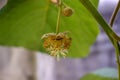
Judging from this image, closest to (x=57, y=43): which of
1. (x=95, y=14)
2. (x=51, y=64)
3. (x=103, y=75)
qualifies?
(x=95, y=14)

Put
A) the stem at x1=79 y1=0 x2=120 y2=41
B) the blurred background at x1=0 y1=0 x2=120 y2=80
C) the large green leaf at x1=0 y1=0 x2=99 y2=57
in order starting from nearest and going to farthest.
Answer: the stem at x1=79 y1=0 x2=120 y2=41
the large green leaf at x1=0 y1=0 x2=99 y2=57
the blurred background at x1=0 y1=0 x2=120 y2=80

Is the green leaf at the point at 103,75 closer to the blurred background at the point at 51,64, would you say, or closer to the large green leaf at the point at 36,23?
the large green leaf at the point at 36,23

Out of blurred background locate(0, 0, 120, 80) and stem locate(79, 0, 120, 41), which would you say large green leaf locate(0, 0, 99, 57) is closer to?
stem locate(79, 0, 120, 41)

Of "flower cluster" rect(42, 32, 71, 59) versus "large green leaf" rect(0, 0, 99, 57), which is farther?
"large green leaf" rect(0, 0, 99, 57)

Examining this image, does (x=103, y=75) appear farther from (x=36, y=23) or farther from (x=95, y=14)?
(x=95, y=14)

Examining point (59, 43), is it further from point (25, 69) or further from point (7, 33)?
point (25, 69)

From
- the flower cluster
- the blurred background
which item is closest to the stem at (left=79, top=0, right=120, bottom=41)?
the flower cluster

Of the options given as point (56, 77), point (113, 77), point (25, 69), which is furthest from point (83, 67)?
point (113, 77)
